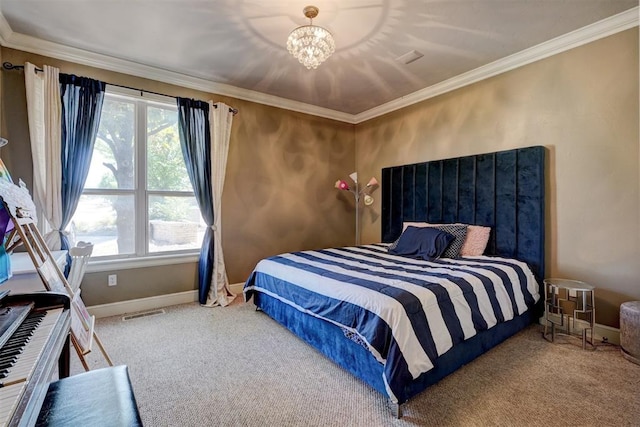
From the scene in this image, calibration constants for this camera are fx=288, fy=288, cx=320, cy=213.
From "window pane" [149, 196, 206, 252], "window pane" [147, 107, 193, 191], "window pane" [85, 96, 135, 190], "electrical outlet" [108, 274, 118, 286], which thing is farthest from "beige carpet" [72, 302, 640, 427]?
"window pane" [147, 107, 193, 191]

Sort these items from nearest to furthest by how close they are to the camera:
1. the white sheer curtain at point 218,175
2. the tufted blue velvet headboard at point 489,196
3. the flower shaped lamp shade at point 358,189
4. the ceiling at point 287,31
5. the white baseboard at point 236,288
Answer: the ceiling at point 287,31
the tufted blue velvet headboard at point 489,196
the white sheer curtain at point 218,175
the white baseboard at point 236,288
the flower shaped lamp shade at point 358,189

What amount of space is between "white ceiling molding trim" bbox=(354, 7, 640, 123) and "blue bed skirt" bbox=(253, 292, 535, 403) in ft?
8.16

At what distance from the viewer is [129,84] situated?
3113mm

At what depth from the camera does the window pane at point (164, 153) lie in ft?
10.8

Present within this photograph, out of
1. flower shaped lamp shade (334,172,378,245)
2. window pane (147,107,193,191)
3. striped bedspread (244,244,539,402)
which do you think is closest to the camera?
striped bedspread (244,244,539,402)

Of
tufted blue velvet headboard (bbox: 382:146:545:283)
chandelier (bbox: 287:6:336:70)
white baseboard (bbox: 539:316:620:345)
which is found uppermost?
chandelier (bbox: 287:6:336:70)

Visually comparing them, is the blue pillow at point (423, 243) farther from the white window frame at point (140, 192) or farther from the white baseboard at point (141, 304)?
the white window frame at point (140, 192)

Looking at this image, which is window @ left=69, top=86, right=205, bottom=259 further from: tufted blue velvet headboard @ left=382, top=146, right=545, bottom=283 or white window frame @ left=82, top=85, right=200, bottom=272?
tufted blue velvet headboard @ left=382, top=146, right=545, bottom=283

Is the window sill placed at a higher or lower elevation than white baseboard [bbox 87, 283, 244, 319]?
higher

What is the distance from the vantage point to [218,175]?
3547 mm

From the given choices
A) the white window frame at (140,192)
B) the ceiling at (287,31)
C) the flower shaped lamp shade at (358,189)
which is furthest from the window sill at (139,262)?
the flower shaped lamp shade at (358,189)

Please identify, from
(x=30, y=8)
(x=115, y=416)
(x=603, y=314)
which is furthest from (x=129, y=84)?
(x=603, y=314)

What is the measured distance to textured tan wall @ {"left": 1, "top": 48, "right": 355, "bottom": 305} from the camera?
8.70 feet

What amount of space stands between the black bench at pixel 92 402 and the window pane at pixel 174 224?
2.33m
